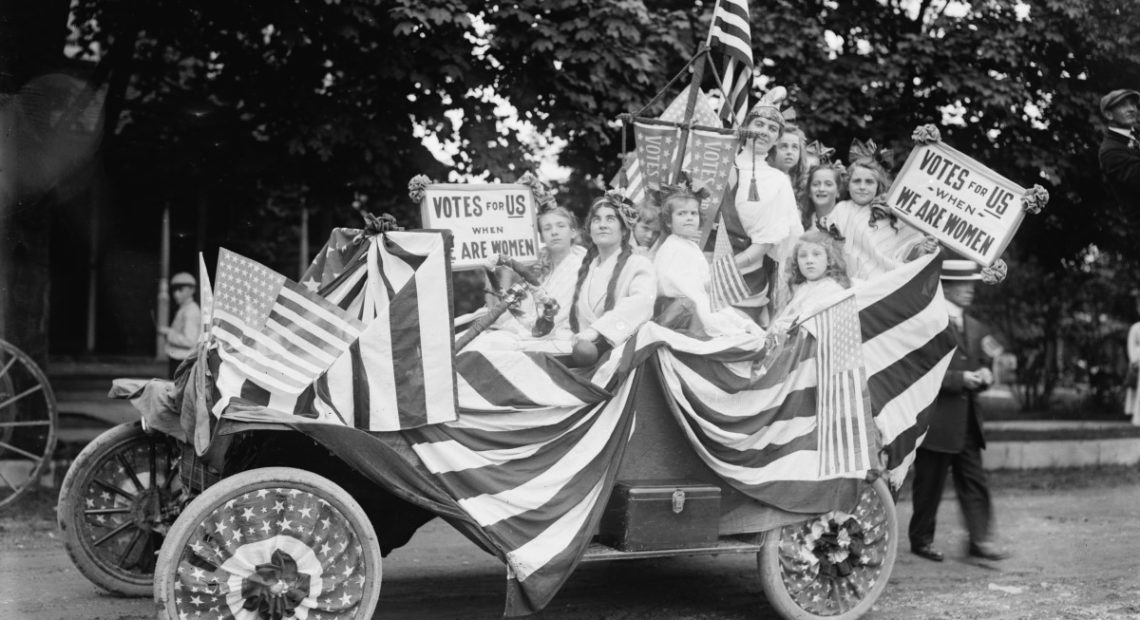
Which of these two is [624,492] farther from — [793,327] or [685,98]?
[685,98]

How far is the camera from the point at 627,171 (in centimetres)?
701

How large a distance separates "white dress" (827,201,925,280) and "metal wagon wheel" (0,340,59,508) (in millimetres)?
5367

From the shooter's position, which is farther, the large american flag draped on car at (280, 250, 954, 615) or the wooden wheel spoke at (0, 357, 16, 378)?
the wooden wheel spoke at (0, 357, 16, 378)

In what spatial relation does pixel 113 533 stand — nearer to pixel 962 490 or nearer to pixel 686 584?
pixel 686 584

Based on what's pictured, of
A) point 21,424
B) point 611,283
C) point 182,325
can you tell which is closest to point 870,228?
point 611,283

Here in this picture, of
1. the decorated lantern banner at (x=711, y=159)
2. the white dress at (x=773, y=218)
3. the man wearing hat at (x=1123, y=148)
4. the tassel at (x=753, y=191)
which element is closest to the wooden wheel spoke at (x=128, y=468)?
the decorated lantern banner at (x=711, y=159)

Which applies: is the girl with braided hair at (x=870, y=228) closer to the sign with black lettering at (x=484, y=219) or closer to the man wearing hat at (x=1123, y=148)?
the man wearing hat at (x=1123, y=148)

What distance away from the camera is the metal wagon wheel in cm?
757

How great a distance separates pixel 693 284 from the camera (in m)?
5.52

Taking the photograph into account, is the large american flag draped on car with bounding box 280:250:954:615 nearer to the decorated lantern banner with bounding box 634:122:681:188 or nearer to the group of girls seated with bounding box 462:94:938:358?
the group of girls seated with bounding box 462:94:938:358

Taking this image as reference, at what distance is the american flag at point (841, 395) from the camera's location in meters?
5.30

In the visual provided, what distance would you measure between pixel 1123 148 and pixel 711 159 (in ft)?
7.64

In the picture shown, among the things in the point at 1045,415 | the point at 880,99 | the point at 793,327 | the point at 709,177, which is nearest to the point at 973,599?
the point at 793,327

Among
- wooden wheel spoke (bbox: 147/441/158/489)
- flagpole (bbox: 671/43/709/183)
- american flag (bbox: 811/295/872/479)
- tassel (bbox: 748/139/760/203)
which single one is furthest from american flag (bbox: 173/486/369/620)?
tassel (bbox: 748/139/760/203)
